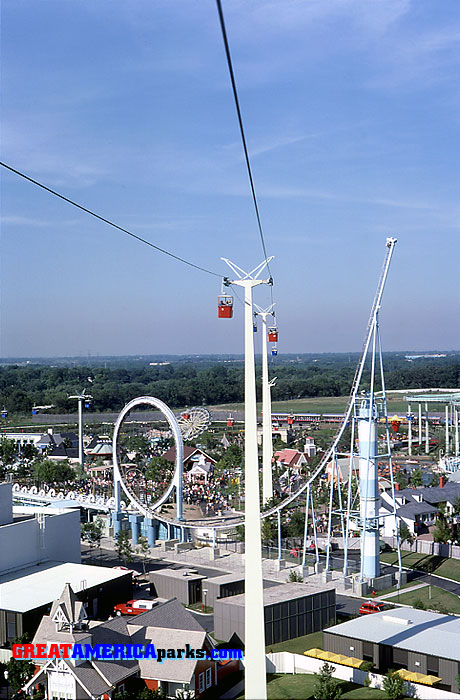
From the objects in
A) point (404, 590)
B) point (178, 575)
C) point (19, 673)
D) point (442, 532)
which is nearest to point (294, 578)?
point (404, 590)

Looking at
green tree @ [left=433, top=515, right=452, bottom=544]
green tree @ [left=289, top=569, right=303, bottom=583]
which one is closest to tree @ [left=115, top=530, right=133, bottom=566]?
green tree @ [left=289, top=569, right=303, bottom=583]

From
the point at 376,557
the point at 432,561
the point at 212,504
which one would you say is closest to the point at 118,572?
the point at 376,557

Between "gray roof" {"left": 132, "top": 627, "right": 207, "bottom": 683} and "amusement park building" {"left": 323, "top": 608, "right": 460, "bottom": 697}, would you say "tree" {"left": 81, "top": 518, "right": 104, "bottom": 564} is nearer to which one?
"gray roof" {"left": 132, "top": 627, "right": 207, "bottom": 683}

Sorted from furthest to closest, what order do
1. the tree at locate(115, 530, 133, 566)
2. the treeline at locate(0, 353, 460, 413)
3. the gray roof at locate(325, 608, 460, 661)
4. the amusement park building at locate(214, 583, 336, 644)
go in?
the treeline at locate(0, 353, 460, 413), the tree at locate(115, 530, 133, 566), the amusement park building at locate(214, 583, 336, 644), the gray roof at locate(325, 608, 460, 661)

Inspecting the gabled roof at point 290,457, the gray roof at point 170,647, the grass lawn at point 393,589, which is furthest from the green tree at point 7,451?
the gray roof at point 170,647

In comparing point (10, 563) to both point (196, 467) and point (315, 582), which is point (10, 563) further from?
point (196, 467)

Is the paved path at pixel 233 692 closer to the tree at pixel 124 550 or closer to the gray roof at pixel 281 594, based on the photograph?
the gray roof at pixel 281 594
